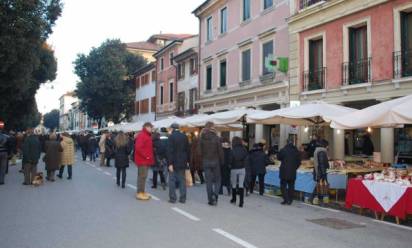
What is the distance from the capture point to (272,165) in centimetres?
1418

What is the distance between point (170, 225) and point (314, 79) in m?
12.9

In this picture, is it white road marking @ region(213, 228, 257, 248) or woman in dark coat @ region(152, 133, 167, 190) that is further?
woman in dark coat @ region(152, 133, 167, 190)

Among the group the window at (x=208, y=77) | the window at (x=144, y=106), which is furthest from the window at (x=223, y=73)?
the window at (x=144, y=106)

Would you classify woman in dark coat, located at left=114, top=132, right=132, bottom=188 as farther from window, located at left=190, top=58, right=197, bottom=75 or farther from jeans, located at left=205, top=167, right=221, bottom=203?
window, located at left=190, top=58, right=197, bottom=75

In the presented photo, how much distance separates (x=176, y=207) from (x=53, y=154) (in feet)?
22.8

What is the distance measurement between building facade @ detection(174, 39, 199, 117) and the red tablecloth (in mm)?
24514

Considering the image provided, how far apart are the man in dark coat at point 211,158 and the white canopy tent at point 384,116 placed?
3.05m

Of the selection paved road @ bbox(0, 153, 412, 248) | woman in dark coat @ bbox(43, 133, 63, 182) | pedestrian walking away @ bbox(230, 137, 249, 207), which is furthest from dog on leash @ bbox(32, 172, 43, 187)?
pedestrian walking away @ bbox(230, 137, 249, 207)

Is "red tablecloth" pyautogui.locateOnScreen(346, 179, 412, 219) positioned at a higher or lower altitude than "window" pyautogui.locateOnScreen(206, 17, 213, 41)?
lower

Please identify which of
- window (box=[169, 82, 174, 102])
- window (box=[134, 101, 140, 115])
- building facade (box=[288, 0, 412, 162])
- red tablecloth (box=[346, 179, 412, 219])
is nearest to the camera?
red tablecloth (box=[346, 179, 412, 219])

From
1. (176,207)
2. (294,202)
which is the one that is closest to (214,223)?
(176,207)

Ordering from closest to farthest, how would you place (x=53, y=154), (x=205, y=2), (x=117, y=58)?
(x=53, y=154)
(x=205, y=2)
(x=117, y=58)

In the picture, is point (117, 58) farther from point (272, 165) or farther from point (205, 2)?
point (272, 165)

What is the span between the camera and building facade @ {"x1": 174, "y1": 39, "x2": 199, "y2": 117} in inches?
1374
